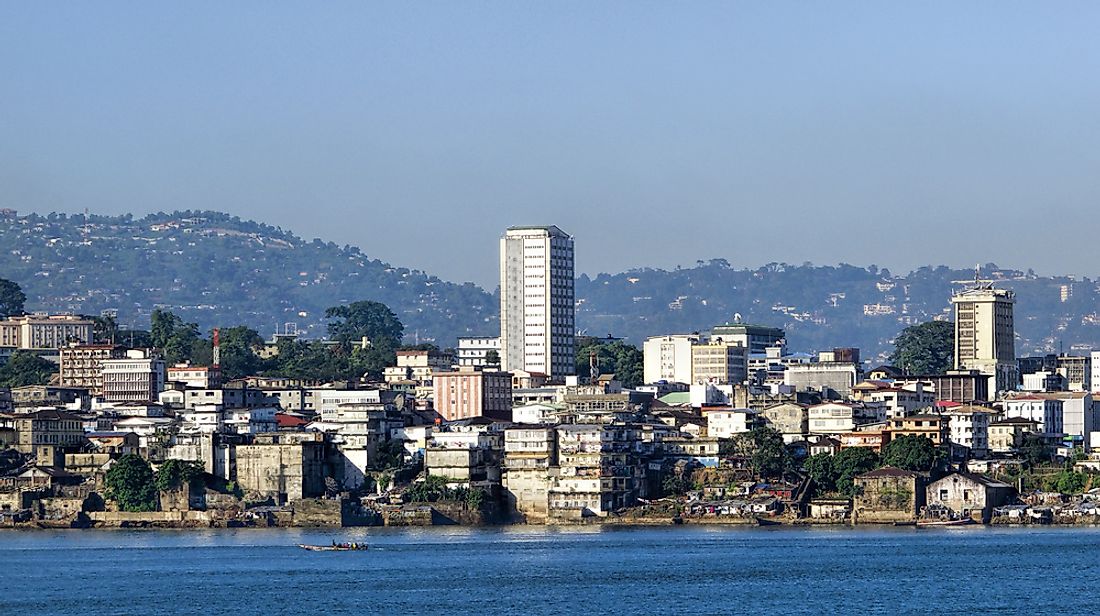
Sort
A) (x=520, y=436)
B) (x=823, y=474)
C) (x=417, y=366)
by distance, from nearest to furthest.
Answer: (x=823, y=474) → (x=520, y=436) → (x=417, y=366)

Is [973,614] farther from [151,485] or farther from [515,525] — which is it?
[151,485]

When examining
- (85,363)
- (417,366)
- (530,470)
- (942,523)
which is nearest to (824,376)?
(417,366)

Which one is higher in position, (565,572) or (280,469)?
(280,469)

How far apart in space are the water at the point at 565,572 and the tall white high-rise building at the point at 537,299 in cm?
4341

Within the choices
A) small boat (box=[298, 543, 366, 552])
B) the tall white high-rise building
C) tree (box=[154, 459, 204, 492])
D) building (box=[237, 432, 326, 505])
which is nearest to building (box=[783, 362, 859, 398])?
the tall white high-rise building

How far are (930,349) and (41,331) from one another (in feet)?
146

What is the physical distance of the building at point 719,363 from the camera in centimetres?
11800

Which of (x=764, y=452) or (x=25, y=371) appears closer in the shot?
(x=764, y=452)

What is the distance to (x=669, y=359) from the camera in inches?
4719

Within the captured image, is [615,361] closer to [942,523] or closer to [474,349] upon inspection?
[474,349]

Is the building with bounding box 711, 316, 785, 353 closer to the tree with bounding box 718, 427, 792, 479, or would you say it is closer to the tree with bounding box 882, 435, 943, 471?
the tree with bounding box 718, 427, 792, 479

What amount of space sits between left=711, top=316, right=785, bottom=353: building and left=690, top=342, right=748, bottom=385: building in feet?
31.0

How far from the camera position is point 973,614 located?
161ft

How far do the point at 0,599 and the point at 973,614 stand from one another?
19.5 metres
